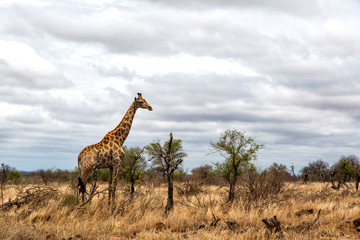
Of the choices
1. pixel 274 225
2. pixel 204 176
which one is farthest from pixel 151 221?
pixel 204 176

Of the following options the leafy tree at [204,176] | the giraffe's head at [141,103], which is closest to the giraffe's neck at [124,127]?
the giraffe's head at [141,103]

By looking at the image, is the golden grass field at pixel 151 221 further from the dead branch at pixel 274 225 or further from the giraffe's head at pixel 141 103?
the giraffe's head at pixel 141 103

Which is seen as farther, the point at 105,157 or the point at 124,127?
the point at 124,127

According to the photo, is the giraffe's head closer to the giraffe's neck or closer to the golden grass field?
the giraffe's neck

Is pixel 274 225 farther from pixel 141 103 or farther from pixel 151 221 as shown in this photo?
pixel 141 103

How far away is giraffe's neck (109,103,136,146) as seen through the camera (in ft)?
45.4

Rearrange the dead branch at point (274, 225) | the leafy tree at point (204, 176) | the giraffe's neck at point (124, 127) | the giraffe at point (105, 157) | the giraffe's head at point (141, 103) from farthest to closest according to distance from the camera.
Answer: the leafy tree at point (204, 176), the giraffe's head at point (141, 103), the giraffe's neck at point (124, 127), the giraffe at point (105, 157), the dead branch at point (274, 225)

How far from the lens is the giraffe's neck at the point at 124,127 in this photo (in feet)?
45.4

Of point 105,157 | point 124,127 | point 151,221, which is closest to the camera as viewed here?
point 151,221

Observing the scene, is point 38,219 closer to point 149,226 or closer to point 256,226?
point 149,226

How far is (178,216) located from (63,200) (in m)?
3.47

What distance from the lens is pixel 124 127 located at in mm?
14156

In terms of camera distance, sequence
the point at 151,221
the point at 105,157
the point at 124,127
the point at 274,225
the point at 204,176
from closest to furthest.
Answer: the point at 274,225 → the point at 151,221 → the point at 105,157 → the point at 124,127 → the point at 204,176

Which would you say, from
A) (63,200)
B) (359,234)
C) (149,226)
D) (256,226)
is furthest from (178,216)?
(359,234)
